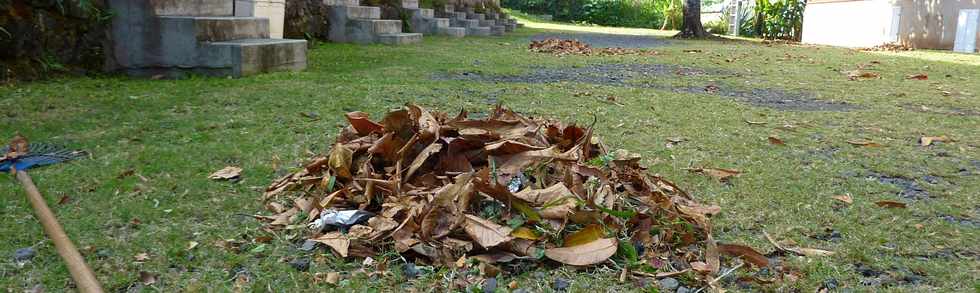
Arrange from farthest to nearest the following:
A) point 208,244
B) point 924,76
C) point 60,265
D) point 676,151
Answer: point 924,76
point 676,151
point 208,244
point 60,265


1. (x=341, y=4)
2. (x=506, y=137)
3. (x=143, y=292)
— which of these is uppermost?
(x=341, y=4)

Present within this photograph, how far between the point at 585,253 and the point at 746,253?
39cm

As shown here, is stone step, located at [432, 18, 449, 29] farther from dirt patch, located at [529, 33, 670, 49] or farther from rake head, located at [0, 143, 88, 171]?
rake head, located at [0, 143, 88, 171]

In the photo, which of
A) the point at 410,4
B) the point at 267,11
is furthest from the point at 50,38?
the point at 410,4

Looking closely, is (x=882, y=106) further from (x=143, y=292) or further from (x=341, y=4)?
(x=341, y=4)

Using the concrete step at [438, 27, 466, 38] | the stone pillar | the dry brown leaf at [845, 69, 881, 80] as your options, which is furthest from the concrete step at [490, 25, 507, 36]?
the dry brown leaf at [845, 69, 881, 80]

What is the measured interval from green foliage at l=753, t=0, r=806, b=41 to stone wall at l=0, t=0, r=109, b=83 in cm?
1510

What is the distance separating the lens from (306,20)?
8.35 meters

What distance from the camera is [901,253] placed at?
1.90m

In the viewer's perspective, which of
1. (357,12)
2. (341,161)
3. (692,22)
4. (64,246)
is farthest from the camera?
(692,22)

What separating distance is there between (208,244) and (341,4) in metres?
7.40

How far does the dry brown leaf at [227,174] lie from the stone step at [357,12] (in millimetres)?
6540

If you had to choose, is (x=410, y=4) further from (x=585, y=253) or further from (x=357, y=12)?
(x=585, y=253)

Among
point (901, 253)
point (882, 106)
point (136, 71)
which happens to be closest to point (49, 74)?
point (136, 71)
